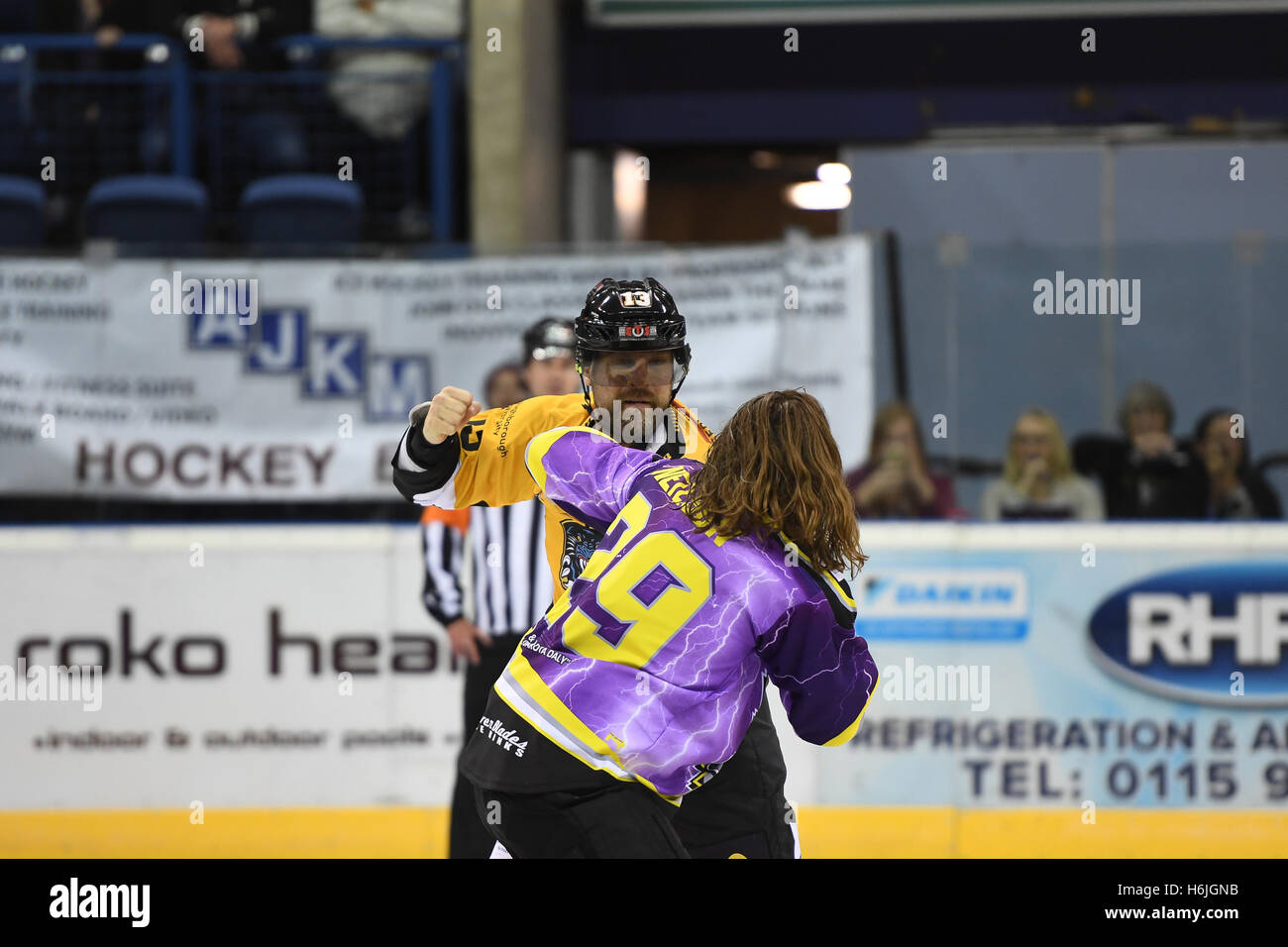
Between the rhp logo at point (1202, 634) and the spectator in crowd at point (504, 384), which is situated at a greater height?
the spectator in crowd at point (504, 384)

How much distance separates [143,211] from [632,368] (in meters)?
5.29

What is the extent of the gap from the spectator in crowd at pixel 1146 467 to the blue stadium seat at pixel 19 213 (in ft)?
17.3

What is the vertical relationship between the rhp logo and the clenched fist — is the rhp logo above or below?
below

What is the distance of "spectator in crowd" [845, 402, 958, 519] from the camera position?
707cm

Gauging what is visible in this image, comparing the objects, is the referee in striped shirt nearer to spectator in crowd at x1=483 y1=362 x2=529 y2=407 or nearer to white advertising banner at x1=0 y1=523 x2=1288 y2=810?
spectator in crowd at x1=483 y1=362 x2=529 y2=407

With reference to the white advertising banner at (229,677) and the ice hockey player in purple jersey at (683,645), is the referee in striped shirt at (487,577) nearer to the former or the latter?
the white advertising banner at (229,677)

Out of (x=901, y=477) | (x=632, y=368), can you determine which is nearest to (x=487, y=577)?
(x=901, y=477)

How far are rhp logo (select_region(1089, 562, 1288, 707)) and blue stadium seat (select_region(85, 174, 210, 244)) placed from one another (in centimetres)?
483

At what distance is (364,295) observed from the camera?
732 centimetres

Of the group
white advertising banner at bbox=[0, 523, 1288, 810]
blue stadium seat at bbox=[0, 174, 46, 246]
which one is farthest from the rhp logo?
blue stadium seat at bbox=[0, 174, 46, 246]

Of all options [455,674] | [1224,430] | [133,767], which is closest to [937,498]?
[1224,430]

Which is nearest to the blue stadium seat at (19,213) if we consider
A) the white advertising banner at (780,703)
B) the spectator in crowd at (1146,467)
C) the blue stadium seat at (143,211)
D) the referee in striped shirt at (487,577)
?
the blue stadium seat at (143,211)

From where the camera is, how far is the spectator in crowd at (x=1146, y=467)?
704 centimetres

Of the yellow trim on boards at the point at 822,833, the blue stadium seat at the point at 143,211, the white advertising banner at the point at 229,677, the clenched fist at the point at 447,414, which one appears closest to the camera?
the clenched fist at the point at 447,414
